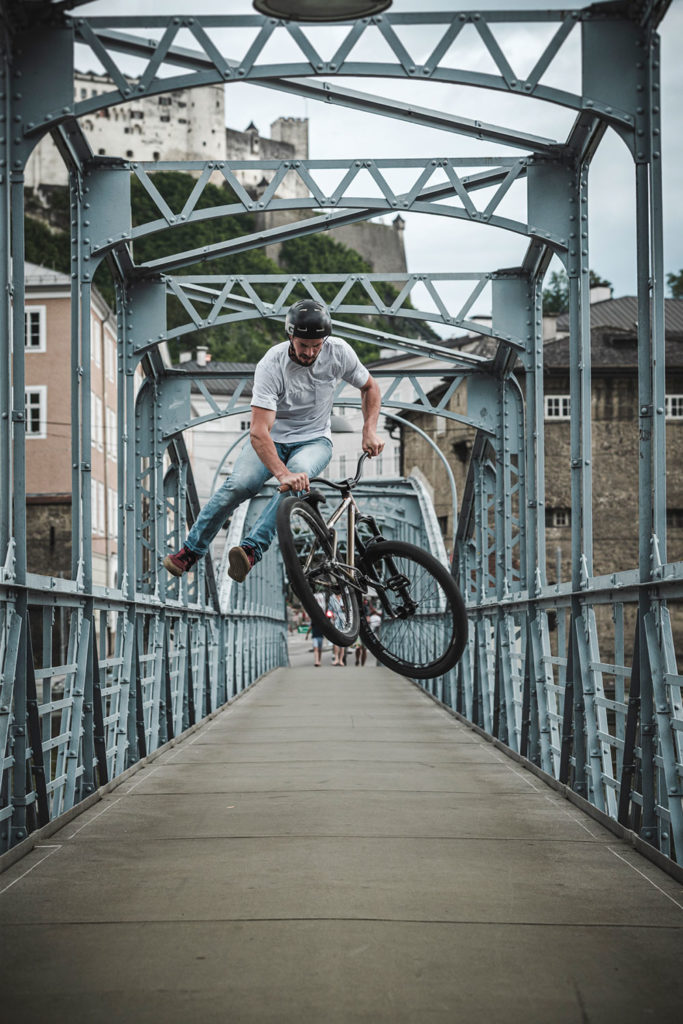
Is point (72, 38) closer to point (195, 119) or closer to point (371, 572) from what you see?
point (371, 572)

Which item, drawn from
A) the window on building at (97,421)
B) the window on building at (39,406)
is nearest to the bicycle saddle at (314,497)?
the window on building at (39,406)

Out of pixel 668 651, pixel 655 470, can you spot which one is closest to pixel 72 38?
pixel 655 470

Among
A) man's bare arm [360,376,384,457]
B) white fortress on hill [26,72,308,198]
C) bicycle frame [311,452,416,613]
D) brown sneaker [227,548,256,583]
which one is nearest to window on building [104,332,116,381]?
man's bare arm [360,376,384,457]

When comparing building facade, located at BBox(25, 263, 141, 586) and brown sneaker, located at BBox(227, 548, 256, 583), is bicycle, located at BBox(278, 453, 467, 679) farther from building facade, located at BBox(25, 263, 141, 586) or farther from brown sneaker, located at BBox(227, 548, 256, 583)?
building facade, located at BBox(25, 263, 141, 586)

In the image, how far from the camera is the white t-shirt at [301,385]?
6.63 metres

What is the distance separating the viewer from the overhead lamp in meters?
7.19

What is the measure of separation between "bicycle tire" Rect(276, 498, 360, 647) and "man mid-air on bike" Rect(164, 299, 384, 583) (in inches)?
5.7

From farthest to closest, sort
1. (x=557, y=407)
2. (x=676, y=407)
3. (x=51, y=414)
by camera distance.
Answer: (x=557, y=407)
(x=676, y=407)
(x=51, y=414)

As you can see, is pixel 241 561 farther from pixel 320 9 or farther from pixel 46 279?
pixel 46 279

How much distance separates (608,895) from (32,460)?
38.7 metres

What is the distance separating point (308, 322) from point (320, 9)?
196cm

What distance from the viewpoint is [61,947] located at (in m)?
4.99

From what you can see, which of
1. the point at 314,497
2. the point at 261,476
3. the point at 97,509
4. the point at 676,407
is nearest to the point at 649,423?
the point at 314,497

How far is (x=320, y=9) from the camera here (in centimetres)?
725
